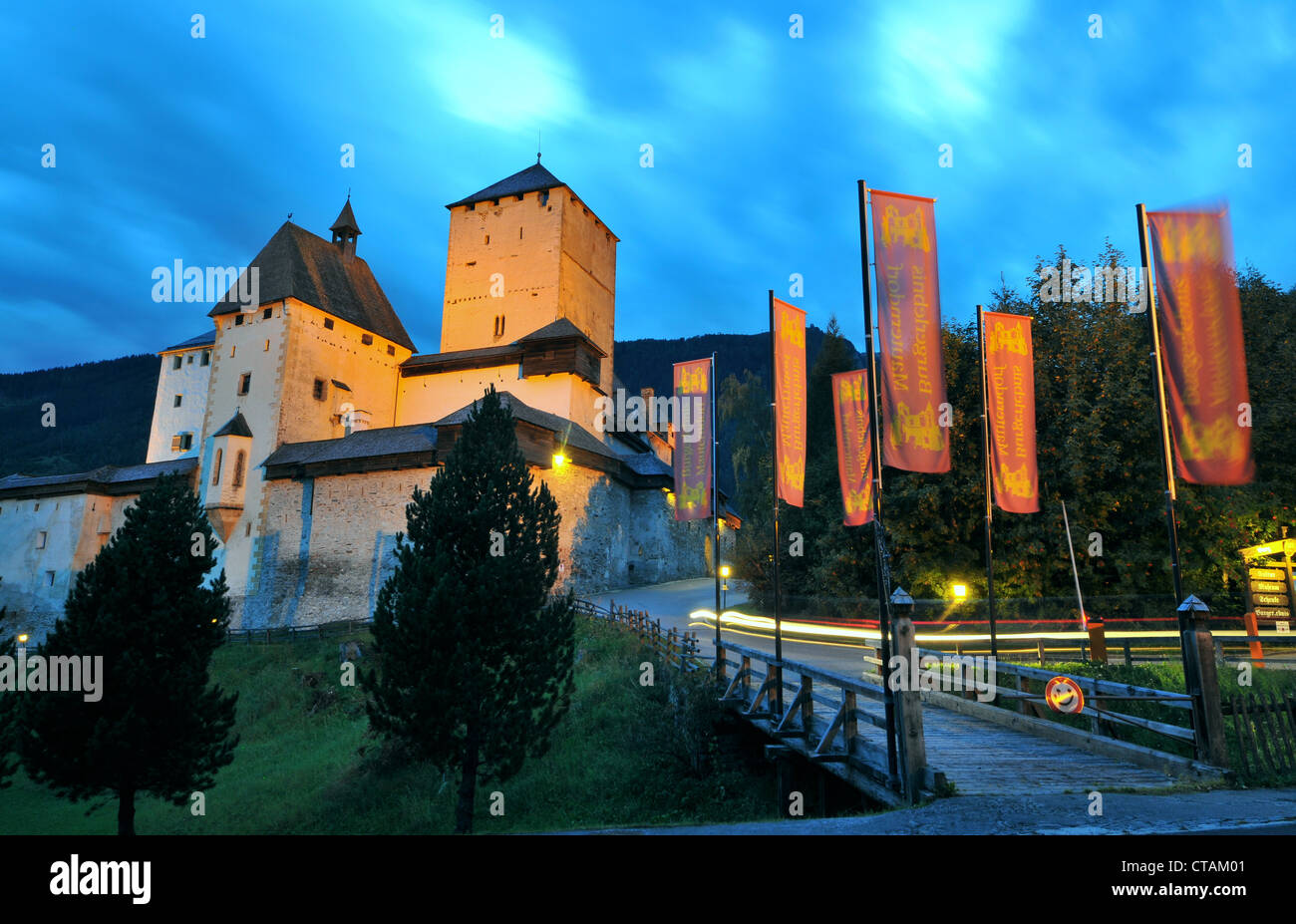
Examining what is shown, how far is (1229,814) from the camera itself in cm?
645

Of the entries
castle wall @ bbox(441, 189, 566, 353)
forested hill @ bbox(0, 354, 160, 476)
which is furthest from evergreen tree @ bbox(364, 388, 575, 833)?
forested hill @ bbox(0, 354, 160, 476)

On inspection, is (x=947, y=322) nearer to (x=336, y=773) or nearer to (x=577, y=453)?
(x=577, y=453)

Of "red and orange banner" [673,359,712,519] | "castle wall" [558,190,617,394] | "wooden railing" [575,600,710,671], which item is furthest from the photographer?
"castle wall" [558,190,617,394]

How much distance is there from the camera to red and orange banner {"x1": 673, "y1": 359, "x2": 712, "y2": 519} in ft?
51.7

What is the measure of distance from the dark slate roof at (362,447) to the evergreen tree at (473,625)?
19.8 meters

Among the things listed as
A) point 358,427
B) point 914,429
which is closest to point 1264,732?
point 914,429

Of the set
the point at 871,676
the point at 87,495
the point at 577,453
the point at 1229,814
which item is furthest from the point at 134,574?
the point at 87,495

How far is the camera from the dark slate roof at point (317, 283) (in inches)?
1487

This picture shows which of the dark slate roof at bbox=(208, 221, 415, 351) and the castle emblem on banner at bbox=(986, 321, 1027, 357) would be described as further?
the dark slate roof at bbox=(208, 221, 415, 351)

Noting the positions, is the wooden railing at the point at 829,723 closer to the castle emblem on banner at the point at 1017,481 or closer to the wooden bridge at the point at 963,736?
the wooden bridge at the point at 963,736

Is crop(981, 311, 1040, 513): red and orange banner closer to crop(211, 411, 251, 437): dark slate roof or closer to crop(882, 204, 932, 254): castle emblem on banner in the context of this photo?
crop(882, 204, 932, 254): castle emblem on banner

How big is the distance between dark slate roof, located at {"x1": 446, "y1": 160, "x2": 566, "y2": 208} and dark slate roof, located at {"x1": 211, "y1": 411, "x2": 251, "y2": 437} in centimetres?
1774
